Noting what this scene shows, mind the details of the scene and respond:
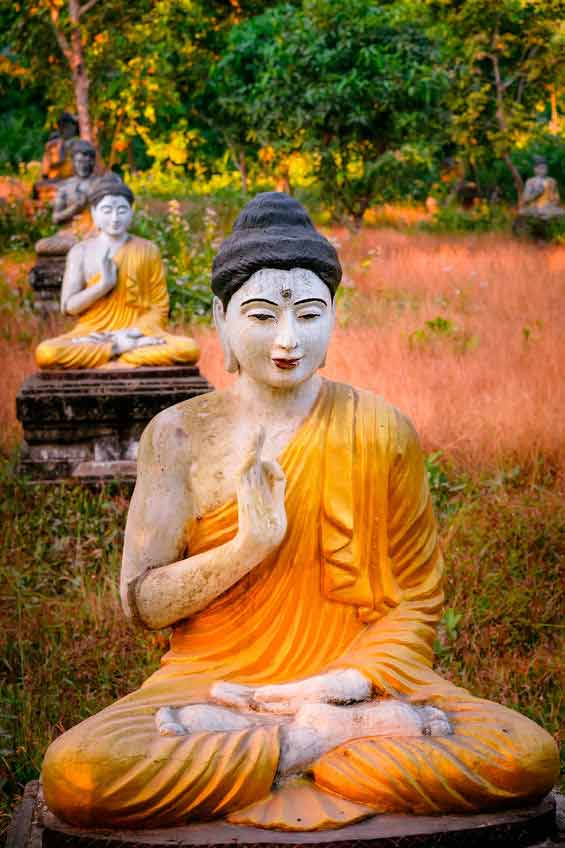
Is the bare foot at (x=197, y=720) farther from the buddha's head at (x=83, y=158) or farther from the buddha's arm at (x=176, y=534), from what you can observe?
the buddha's head at (x=83, y=158)

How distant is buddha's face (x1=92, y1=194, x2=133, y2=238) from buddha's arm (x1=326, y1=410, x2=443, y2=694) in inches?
166

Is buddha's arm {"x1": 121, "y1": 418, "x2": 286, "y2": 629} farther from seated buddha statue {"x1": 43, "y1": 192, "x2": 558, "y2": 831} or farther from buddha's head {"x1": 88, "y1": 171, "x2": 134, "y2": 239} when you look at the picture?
buddha's head {"x1": 88, "y1": 171, "x2": 134, "y2": 239}

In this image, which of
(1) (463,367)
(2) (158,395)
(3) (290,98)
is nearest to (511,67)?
(3) (290,98)

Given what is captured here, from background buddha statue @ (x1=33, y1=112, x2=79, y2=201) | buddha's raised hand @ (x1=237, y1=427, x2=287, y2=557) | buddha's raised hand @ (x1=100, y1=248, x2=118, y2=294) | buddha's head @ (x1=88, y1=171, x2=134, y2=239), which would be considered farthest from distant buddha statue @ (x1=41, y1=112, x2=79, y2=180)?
buddha's raised hand @ (x1=237, y1=427, x2=287, y2=557)

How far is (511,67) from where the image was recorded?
16922 mm

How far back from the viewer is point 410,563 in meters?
2.90

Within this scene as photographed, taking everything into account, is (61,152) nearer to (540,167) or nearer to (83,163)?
(83,163)

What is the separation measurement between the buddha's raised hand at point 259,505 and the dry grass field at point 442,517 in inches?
53.6

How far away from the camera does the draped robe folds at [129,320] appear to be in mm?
6656

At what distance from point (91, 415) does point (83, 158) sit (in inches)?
201

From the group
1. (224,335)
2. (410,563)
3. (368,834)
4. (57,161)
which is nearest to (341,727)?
(368,834)

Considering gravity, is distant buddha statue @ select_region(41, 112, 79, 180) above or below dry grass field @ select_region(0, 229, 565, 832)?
above

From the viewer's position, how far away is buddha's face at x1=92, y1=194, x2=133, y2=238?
671cm

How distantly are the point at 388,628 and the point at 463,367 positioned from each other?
4.82 meters
